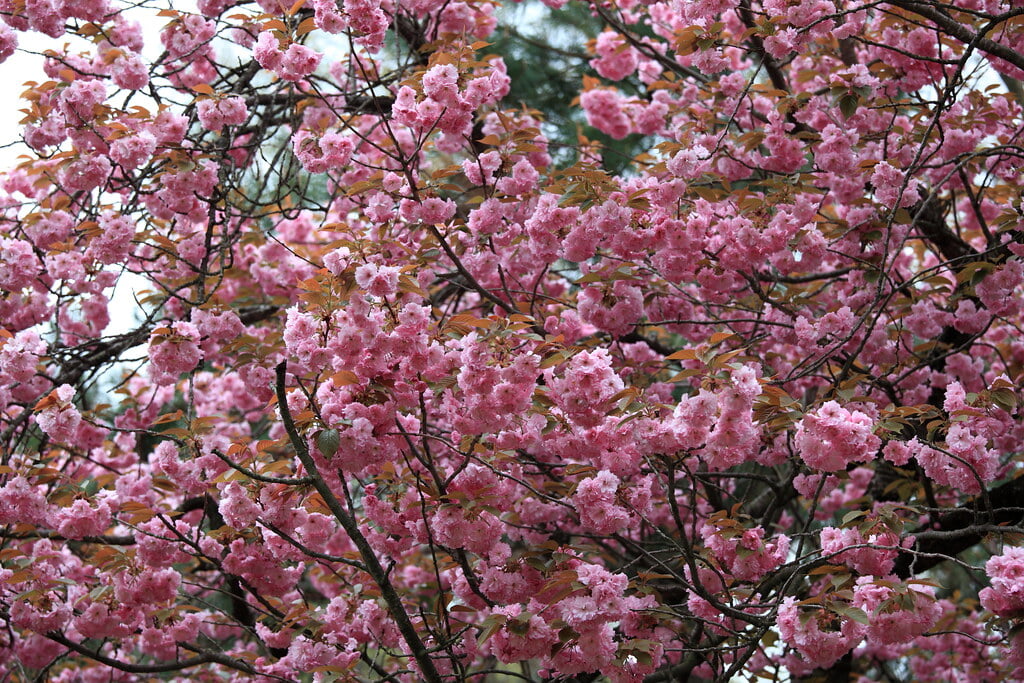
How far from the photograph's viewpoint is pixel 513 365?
2287mm

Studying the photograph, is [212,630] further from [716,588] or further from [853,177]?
[853,177]

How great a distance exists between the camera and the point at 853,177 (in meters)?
3.55

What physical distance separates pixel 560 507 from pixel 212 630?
311 cm

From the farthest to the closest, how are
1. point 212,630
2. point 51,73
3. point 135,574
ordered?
point 212,630 < point 51,73 < point 135,574

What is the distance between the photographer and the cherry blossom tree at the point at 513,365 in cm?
237

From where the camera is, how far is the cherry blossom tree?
7.77ft

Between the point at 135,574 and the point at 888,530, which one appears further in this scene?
the point at 135,574

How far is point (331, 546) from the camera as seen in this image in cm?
381

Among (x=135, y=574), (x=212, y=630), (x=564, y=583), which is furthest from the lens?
(x=212, y=630)

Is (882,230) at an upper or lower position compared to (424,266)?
upper

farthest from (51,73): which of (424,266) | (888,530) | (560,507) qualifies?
(888,530)

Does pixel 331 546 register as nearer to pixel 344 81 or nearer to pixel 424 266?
pixel 424 266

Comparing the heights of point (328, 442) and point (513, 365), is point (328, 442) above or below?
below

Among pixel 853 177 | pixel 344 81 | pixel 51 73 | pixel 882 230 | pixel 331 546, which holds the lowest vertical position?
pixel 331 546
